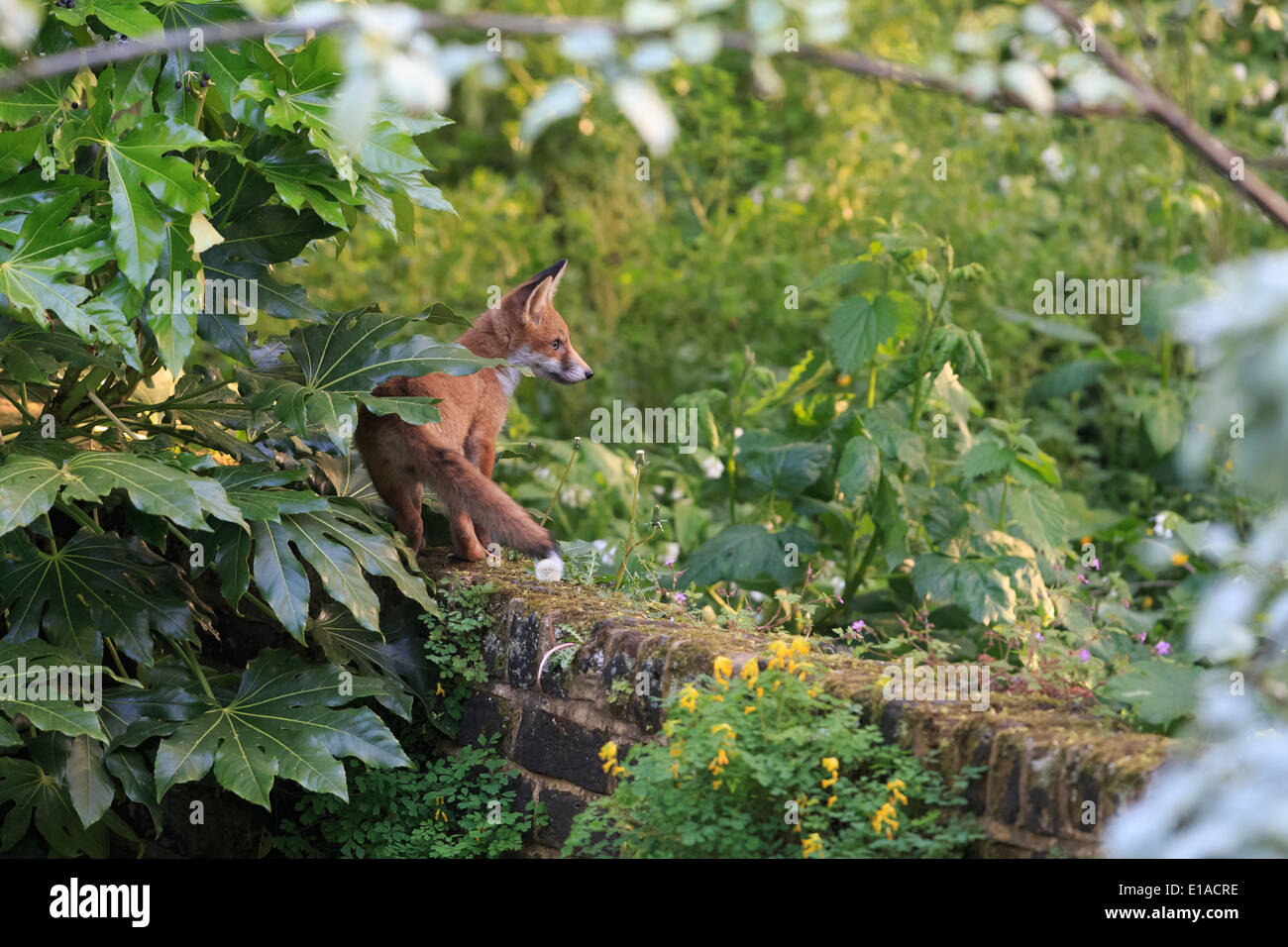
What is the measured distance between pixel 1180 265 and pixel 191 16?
4468 mm

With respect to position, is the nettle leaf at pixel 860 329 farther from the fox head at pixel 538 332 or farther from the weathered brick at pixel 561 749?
the weathered brick at pixel 561 749

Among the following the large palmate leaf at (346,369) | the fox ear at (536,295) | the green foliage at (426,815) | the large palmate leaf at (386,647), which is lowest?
the green foliage at (426,815)

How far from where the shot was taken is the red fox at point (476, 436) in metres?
3.33

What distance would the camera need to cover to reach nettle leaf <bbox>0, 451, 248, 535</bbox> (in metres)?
2.63

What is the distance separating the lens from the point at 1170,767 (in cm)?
220

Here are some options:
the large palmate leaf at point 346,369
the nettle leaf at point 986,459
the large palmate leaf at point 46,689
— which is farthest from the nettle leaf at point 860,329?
the large palmate leaf at point 46,689

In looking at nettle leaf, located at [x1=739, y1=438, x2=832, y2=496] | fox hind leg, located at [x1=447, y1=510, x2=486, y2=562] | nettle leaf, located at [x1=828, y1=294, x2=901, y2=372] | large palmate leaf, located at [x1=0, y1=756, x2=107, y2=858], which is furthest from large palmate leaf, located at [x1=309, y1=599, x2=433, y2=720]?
nettle leaf, located at [x1=828, y1=294, x2=901, y2=372]

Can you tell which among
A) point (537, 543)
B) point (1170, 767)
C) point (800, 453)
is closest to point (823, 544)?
point (800, 453)

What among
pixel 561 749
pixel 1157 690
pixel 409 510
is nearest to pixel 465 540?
pixel 409 510

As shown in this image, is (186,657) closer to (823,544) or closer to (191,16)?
(191,16)

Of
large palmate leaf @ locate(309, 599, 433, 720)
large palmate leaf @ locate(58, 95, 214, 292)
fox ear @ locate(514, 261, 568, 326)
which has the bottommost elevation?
large palmate leaf @ locate(309, 599, 433, 720)

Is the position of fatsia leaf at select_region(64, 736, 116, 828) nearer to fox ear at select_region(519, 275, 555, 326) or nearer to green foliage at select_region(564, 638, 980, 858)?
green foliage at select_region(564, 638, 980, 858)

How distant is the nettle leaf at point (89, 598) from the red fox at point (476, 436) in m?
0.76

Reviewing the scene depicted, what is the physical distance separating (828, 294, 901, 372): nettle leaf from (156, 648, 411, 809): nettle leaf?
1.98m
